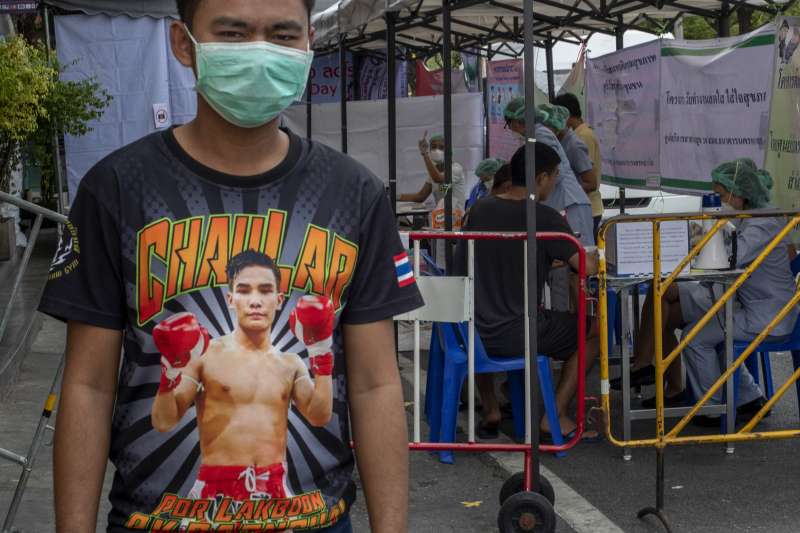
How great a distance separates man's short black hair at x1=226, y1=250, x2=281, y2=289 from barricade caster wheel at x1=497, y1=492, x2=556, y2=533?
3.45 meters

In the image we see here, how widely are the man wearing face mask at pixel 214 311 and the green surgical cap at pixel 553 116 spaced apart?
25.3 feet

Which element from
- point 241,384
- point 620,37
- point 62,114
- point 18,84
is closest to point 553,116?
point 620,37

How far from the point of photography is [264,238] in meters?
2.12

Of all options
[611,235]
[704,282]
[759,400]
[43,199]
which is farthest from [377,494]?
[43,199]

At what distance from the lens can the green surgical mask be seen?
85.6 inches

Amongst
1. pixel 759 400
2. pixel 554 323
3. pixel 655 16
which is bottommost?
pixel 759 400

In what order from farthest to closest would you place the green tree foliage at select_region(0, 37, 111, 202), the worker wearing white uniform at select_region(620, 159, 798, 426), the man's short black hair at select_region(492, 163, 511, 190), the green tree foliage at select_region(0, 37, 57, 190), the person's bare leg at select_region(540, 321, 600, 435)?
the green tree foliage at select_region(0, 37, 111, 202), the green tree foliage at select_region(0, 37, 57, 190), the man's short black hair at select_region(492, 163, 511, 190), the person's bare leg at select_region(540, 321, 600, 435), the worker wearing white uniform at select_region(620, 159, 798, 426)

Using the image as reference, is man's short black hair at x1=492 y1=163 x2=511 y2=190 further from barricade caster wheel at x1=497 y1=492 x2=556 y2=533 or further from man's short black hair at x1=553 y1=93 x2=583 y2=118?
barricade caster wheel at x1=497 y1=492 x2=556 y2=533

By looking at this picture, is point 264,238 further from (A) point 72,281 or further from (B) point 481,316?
(B) point 481,316

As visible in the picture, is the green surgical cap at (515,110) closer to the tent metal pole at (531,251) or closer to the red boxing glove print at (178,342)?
the tent metal pole at (531,251)

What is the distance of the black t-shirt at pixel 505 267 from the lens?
6645mm

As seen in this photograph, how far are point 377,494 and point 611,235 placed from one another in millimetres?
4493

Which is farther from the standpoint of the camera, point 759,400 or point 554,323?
point 759,400

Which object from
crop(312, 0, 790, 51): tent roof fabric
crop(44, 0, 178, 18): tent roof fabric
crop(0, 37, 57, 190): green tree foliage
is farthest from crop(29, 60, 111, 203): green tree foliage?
crop(312, 0, 790, 51): tent roof fabric
